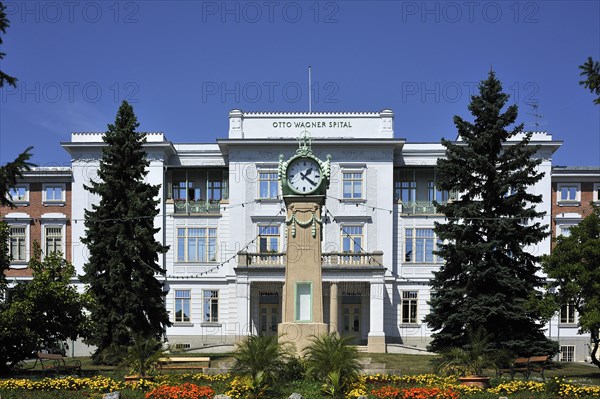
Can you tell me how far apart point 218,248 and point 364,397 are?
3151cm

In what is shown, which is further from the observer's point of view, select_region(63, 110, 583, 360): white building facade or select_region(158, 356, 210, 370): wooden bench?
select_region(63, 110, 583, 360): white building facade

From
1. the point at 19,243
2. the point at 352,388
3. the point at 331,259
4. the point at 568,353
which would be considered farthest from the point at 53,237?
the point at 352,388

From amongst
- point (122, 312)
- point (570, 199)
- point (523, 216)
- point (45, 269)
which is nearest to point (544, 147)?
point (570, 199)

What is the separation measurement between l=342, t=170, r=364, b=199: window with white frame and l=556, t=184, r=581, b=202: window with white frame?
41.8 feet

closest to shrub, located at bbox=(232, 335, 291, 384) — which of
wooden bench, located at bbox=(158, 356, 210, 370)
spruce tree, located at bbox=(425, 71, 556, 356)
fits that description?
wooden bench, located at bbox=(158, 356, 210, 370)

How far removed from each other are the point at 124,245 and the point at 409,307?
20294mm

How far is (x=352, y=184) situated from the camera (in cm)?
4756

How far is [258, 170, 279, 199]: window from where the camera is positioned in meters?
47.8

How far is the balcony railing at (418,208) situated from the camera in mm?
48500

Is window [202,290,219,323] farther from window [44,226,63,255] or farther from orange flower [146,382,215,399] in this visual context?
orange flower [146,382,215,399]

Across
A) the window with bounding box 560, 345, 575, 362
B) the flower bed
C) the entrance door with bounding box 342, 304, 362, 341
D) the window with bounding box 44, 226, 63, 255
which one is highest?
the window with bounding box 44, 226, 63, 255

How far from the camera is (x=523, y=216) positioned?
3014cm

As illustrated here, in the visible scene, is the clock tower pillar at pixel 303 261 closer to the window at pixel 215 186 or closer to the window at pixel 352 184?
the window at pixel 352 184

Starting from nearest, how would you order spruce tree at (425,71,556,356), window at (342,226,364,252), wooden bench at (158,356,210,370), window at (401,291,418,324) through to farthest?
wooden bench at (158,356,210,370) < spruce tree at (425,71,556,356) < window at (401,291,418,324) < window at (342,226,364,252)
